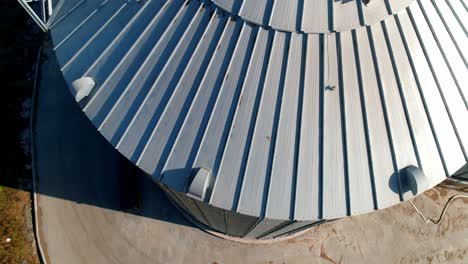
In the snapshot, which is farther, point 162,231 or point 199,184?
point 162,231

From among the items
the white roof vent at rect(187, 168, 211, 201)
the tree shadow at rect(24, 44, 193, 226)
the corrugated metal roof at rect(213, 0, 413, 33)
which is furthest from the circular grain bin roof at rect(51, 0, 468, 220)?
the tree shadow at rect(24, 44, 193, 226)

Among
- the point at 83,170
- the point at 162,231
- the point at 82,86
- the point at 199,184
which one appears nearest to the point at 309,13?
the point at 199,184

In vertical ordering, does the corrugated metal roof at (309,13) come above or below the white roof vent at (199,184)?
above

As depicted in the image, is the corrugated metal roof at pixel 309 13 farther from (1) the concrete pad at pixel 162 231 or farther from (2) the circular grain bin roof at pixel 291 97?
(1) the concrete pad at pixel 162 231

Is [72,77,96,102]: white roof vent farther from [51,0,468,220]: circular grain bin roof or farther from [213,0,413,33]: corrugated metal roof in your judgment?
[213,0,413,33]: corrugated metal roof

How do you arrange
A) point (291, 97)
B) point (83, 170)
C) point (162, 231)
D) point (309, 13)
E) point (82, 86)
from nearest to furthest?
point (309, 13) → point (291, 97) → point (82, 86) → point (162, 231) → point (83, 170)

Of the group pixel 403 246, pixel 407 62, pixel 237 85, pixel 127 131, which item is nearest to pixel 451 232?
pixel 403 246

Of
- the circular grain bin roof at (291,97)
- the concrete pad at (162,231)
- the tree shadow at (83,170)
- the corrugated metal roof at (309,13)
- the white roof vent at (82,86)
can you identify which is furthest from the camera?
the tree shadow at (83,170)

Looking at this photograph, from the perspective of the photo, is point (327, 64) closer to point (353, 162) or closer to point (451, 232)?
point (353, 162)

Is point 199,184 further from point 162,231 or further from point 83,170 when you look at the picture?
point 83,170

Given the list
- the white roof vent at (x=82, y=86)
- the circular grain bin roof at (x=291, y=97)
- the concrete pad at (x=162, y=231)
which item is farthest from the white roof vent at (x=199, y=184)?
the concrete pad at (x=162, y=231)
